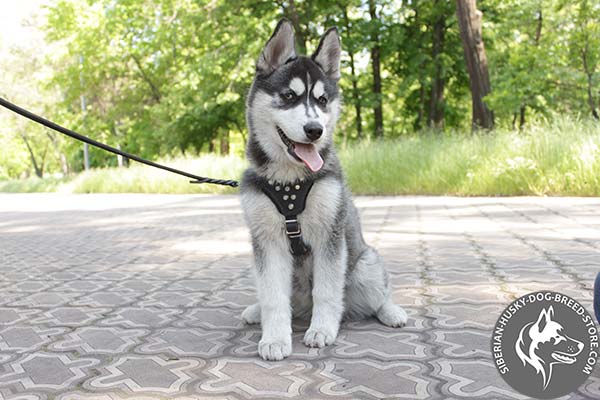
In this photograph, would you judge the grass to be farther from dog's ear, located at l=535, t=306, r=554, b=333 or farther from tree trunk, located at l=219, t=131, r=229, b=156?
tree trunk, located at l=219, t=131, r=229, b=156

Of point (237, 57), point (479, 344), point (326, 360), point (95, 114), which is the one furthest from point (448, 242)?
point (95, 114)

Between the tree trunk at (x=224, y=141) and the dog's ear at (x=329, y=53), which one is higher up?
the tree trunk at (x=224, y=141)

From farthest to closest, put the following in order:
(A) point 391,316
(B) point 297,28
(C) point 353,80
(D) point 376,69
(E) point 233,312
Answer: (D) point 376,69
(C) point 353,80
(B) point 297,28
(E) point 233,312
(A) point 391,316

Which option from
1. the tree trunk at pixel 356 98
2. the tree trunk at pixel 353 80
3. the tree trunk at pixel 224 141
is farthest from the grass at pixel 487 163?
the tree trunk at pixel 224 141

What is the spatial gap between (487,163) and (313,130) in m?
11.0

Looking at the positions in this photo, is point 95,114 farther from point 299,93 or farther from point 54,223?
point 299,93

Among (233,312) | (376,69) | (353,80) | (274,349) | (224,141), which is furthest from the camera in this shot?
(224,141)

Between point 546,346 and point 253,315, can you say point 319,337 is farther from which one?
point 546,346

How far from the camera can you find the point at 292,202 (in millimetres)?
3062

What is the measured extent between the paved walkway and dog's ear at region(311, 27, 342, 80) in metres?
1.68

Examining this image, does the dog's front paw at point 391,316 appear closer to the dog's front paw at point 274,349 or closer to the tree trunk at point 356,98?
the dog's front paw at point 274,349

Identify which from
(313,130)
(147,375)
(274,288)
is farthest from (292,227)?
(147,375)

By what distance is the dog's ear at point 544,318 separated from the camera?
244cm

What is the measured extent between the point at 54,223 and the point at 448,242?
858 cm
